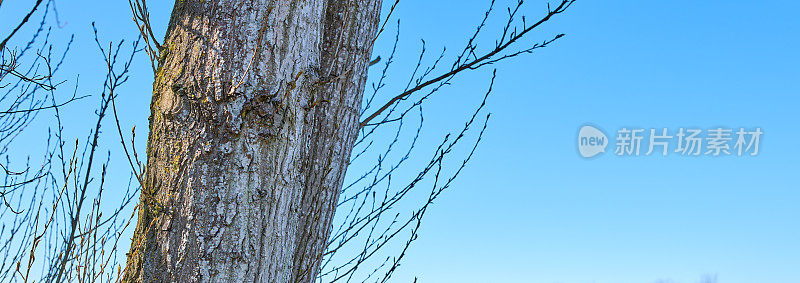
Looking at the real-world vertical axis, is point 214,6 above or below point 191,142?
above

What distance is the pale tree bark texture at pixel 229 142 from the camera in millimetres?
1579

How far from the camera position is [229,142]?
1604mm

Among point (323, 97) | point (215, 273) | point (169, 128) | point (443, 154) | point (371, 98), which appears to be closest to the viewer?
point (215, 273)

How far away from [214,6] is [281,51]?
0.78 feet

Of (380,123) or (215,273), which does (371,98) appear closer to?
(380,123)

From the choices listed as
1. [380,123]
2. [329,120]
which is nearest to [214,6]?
[329,120]

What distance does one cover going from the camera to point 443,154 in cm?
271

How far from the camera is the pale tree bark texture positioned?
158 cm

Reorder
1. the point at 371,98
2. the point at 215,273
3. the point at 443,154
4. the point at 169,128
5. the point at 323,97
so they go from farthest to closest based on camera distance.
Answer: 1. the point at 371,98
2. the point at 443,154
3. the point at 323,97
4. the point at 169,128
5. the point at 215,273

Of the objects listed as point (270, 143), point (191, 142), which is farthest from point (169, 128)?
point (270, 143)

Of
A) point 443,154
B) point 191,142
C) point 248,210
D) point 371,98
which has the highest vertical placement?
point 371,98

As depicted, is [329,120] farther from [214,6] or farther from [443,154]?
[443,154]

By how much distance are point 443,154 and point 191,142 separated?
1.33 metres

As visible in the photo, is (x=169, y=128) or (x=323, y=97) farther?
(x=323, y=97)
